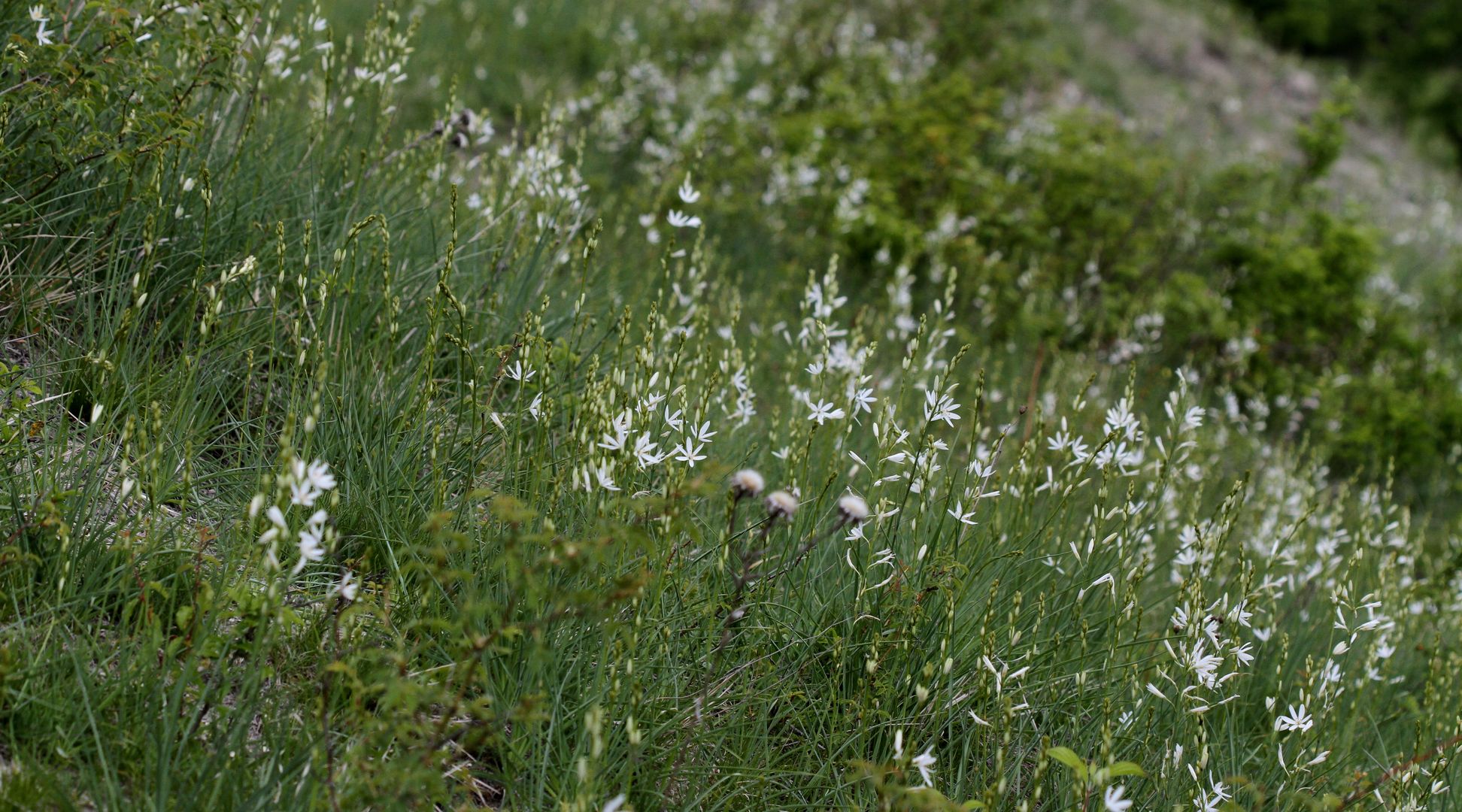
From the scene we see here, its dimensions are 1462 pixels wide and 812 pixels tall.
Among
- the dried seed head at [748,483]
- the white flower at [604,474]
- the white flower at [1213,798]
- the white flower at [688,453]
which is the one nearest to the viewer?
the dried seed head at [748,483]

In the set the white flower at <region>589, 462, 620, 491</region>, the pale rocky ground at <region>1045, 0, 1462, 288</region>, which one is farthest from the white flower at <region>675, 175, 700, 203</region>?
the pale rocky ground at <region>1045, 0, 1462, 288</region>

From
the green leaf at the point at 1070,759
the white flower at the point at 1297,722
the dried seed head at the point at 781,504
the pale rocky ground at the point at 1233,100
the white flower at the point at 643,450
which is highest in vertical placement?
the dried seed head at the point at 781,504

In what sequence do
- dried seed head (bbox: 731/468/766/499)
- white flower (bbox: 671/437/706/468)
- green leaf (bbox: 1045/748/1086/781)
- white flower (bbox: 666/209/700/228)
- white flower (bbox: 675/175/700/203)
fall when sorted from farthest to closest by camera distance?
white flower (bbox: 675/175/700/203)
white flower (bbox: 666/209/700/228)
white flower (bbox: 671/437/706/468)
green leaf (bbox: 1045/748/1086/781)
dried seed head (bbox: 731/468/766/499)

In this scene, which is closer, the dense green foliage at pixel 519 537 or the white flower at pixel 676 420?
the dense green foliage at pixel 519 537

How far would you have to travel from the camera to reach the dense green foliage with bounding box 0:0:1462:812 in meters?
2.10

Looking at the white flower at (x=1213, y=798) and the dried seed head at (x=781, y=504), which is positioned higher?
the dried seed head at (x=781, y=504)

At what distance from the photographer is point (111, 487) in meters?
2.56

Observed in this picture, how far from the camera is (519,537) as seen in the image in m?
1.95

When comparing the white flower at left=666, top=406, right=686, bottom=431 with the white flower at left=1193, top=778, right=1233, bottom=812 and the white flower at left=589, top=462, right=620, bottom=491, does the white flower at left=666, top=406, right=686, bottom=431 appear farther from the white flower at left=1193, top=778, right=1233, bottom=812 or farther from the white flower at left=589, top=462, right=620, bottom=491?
the white flower at left=1193, top=778, right=1233, bottom=812

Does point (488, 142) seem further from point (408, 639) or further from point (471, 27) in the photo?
point (408, 639)

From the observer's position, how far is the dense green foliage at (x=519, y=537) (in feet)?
6.89

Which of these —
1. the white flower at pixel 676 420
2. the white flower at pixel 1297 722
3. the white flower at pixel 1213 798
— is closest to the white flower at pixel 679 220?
the white flower at pixel 676 420

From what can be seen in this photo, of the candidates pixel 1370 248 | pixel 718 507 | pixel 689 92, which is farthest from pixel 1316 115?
pixel 718 507

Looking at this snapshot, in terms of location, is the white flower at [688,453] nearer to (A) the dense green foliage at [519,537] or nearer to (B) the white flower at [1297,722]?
(A) the dense green foliage at [519,537]
